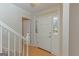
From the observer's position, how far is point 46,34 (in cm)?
125

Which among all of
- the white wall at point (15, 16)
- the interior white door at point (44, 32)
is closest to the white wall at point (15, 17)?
the white wall at point (15, 16)

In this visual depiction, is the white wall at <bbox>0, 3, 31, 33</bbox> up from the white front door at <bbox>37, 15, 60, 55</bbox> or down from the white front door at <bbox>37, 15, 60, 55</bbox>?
up

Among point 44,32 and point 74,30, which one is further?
point 44,32

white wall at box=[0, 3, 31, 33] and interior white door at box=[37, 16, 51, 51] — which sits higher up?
white wall at box=[0, 3, 31, 33]

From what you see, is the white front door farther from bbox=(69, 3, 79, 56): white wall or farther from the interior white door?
bbox=(69, 3, 79, 56): white wall

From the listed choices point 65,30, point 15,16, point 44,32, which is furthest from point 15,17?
point 65,30

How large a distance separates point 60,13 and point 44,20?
17 cm

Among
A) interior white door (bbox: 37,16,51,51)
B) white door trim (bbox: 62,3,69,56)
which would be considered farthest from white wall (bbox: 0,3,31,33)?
white door trim (bbox: 62,3,69,56)

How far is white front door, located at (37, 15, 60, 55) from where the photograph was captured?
1239mm

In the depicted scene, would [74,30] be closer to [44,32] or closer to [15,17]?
[44,32]

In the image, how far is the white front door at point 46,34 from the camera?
124 cm

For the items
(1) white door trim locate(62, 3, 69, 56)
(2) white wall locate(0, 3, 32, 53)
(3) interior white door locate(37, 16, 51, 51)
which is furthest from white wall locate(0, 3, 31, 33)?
(1) white door trim locate(62, 3, 69, 56)

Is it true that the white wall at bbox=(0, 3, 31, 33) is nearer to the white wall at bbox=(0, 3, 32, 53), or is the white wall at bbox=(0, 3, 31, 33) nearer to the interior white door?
the white wall at bbox=(0, 3, 32, 53)

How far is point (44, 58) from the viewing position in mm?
828
